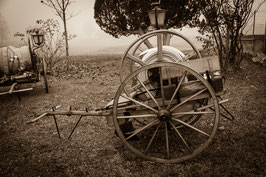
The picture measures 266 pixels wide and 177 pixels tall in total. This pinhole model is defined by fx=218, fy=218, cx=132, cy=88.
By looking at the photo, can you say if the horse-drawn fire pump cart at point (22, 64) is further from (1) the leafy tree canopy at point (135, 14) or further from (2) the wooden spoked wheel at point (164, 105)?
(1) the leafy tree canopy at point (135, 14)

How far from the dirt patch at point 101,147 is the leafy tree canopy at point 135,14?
5.68 meters

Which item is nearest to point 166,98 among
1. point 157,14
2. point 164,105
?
point 164,105

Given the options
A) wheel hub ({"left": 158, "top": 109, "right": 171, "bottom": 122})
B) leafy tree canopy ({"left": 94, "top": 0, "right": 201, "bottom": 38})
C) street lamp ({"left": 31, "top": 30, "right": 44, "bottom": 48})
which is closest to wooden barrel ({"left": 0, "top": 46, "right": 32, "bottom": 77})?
street lamp ({"left": 31, "top": 30, "right": 44, "bottom": 48})

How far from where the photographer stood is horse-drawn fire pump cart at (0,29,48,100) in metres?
5.60

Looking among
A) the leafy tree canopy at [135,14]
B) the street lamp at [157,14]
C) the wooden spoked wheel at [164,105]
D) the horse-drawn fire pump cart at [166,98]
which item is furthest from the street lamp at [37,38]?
the leafy tree canopy at [135,14]

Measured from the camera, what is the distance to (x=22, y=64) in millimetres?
5934

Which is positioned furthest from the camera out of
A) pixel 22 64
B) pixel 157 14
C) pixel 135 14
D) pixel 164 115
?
pixel 135 14

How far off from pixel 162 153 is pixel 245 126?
5.07 ft

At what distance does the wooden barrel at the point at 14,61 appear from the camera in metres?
5.69

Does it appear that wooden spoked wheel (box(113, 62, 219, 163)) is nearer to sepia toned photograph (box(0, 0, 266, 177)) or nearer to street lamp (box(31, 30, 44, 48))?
sepia toned photograph (box(0, 0, 266, 177))

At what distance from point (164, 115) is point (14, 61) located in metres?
4.96

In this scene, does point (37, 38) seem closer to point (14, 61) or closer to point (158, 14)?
point (14, 61)

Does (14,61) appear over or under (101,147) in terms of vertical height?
over

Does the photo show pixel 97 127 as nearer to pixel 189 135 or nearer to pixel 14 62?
pixel 189 135
